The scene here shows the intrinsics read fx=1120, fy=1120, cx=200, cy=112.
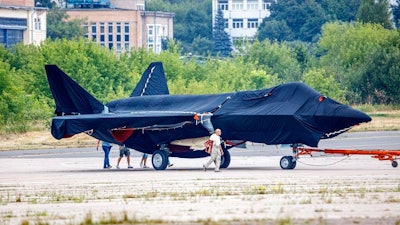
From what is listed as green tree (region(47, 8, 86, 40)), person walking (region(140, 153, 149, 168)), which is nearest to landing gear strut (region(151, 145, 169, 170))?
person walking (region(140, 153, 149, 168))

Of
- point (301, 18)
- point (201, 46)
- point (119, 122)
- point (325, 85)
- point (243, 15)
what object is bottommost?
point (119, 122)

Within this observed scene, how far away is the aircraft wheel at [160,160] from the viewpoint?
1368 inches

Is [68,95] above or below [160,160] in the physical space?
above

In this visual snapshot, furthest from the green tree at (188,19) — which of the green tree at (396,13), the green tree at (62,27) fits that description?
the green tree at (396,13)

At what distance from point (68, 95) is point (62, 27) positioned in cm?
9645

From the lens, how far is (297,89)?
109ft

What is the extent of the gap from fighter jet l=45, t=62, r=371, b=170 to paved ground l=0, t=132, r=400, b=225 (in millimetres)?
967

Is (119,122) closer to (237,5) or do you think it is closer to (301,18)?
(301,18)

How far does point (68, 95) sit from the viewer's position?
36.4 metres

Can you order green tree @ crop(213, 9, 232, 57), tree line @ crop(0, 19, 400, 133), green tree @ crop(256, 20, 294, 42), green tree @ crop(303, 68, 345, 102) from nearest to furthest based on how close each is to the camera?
tree line @ crop(0, 19, 400, 133) < green tree @ crop(303, 68, 345, 102) < green tree @ crop(256, 20, 294, 42) < green tree @ crop(213, 9, 232, 57)

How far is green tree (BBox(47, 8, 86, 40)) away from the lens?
131 meters

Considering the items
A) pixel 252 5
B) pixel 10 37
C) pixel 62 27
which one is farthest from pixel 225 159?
pixel 252 5

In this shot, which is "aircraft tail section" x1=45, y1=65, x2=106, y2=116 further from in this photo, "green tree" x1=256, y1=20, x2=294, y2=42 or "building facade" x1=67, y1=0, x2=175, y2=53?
"green tree" x1=256, y1=20, x2=294, y2=42

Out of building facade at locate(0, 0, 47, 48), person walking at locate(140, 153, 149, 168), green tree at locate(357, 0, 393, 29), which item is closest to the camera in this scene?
person walking at locate(140, 153, 149, 168)
